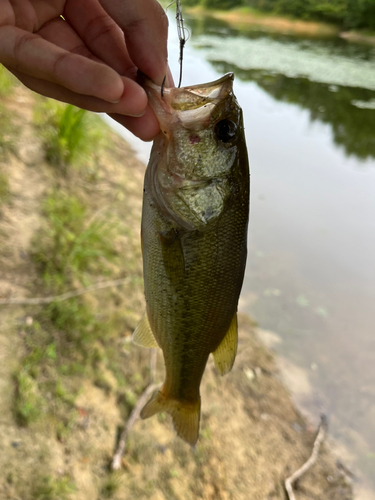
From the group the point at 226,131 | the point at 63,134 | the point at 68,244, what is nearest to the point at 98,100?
the point at 226,131

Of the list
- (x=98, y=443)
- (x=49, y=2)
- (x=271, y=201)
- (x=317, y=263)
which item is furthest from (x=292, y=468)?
(x=271, y=201)

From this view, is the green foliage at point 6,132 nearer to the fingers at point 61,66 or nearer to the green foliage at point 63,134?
the green foliage at point 63,134

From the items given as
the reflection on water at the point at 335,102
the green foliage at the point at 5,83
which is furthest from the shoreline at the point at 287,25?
the green foliage at the point at 5,83

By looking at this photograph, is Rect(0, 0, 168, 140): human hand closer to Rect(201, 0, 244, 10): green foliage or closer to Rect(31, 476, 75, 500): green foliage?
Rect(31, 476, 75, 500): green foliage

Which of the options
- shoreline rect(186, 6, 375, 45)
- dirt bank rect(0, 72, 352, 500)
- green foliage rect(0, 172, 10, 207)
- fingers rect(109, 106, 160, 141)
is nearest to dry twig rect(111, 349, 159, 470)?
dirt bank rect(0, 72, 352, 500)

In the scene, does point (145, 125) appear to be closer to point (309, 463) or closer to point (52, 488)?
point (52, 488)

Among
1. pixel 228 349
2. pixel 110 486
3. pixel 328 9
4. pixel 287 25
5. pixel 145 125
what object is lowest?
pixel 110 486
